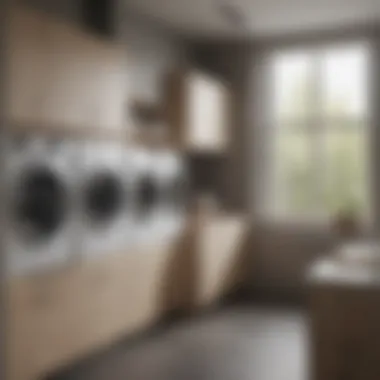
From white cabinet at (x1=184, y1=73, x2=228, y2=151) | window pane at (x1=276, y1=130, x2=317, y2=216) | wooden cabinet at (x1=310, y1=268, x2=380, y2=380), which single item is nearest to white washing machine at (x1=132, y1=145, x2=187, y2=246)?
white cabinet at (x1=184, y1=73, x2=228, y2=151)

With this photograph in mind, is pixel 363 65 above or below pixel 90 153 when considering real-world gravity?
above

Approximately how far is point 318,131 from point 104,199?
2631 mm

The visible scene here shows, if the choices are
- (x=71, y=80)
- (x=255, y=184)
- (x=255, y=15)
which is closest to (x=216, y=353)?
(x=71, y=80)

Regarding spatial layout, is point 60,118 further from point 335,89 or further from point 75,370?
point 335,89

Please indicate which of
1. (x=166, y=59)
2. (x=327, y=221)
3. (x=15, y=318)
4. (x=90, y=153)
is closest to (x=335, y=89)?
(x=327, y=221)

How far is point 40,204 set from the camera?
3203mm

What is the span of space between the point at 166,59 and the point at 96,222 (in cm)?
216

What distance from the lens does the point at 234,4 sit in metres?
4.62

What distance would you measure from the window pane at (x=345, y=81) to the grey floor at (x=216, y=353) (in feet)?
6.69

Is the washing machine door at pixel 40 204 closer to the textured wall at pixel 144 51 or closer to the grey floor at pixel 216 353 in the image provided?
the grey floor at pixel 216 353

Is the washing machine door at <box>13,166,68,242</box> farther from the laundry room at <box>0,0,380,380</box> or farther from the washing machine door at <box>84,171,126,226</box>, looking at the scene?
the washing machine door at <box>84,171,126,226</box>

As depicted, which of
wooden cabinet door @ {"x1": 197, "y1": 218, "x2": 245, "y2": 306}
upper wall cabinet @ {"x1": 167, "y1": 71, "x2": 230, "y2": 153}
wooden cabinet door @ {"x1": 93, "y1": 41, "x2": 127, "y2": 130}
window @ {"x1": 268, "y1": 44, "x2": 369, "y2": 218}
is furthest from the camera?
window @ {"x1": 268, "y1": 44, "x2": 369, "y2": 218}

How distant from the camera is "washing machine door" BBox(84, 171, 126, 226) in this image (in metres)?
3.70

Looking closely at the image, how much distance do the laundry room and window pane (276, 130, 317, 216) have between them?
0.05 ft
